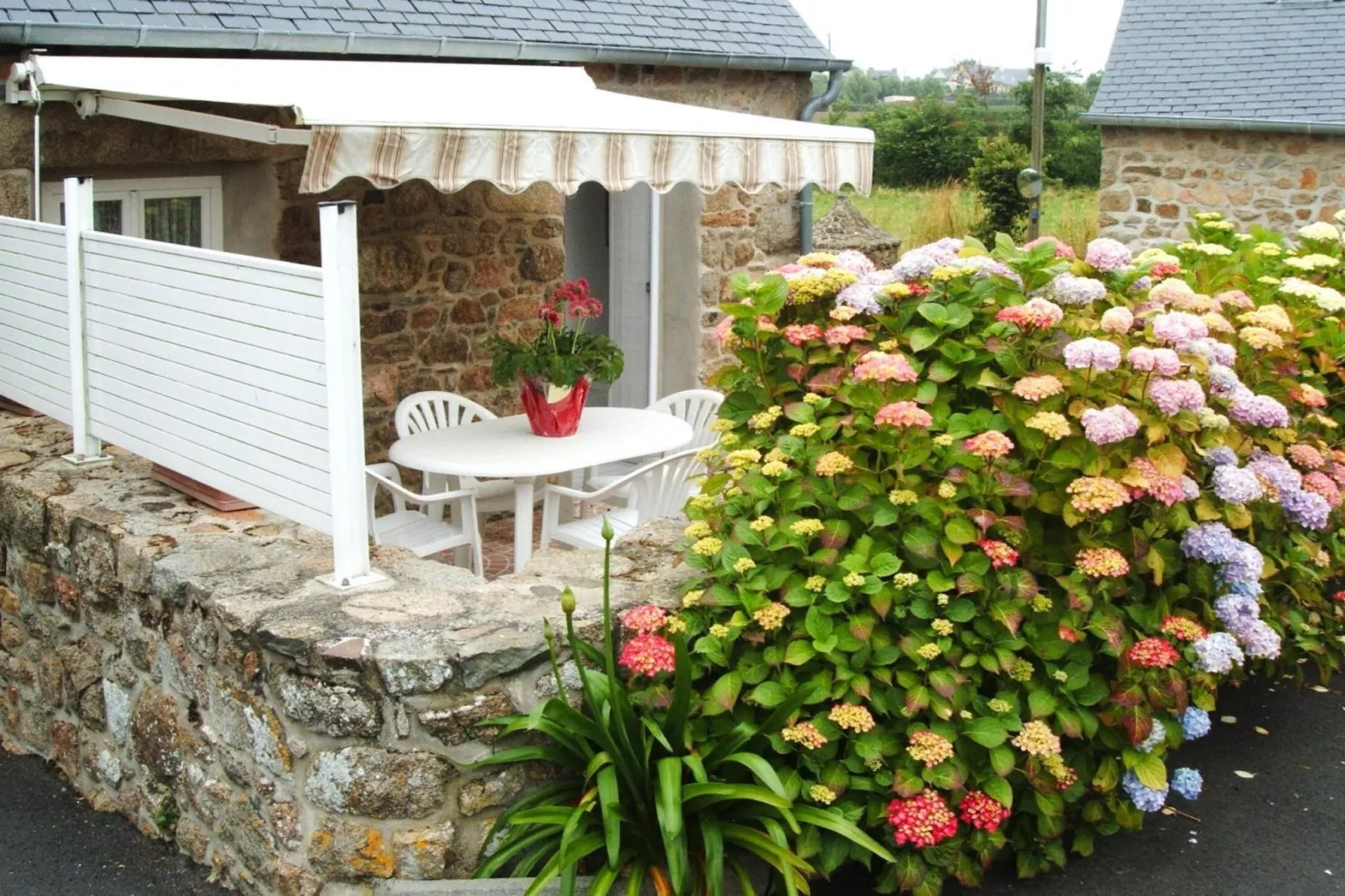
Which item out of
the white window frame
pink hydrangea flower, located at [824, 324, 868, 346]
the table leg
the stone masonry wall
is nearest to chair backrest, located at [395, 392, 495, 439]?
the table leg

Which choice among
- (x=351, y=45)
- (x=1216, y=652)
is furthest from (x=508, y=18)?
(x=1216, y=652)

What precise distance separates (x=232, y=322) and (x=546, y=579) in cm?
131

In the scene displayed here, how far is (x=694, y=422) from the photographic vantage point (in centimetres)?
770

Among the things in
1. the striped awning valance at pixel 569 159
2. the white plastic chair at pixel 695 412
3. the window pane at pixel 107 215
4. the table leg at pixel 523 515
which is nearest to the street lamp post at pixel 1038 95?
the white plastic chair at pixel 695 412

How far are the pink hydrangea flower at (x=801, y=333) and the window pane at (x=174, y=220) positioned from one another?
4.16 metres

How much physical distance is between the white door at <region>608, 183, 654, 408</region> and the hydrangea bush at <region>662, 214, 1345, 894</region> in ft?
17.6

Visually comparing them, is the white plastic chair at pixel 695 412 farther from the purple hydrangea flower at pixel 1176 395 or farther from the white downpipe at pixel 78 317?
the purple hydrangea flower at pixel 1176 395

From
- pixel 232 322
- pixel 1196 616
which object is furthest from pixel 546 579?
pixel 1196 616

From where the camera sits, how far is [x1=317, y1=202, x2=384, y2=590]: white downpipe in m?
4.13

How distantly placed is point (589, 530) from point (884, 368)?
2469 millimetres

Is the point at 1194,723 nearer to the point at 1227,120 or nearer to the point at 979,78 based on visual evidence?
the point at 1227,120

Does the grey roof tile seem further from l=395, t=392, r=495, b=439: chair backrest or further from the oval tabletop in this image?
the oval tabletop

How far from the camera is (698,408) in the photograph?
772 centimetres

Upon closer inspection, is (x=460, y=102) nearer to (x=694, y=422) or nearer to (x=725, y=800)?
(x=694, y=422)
